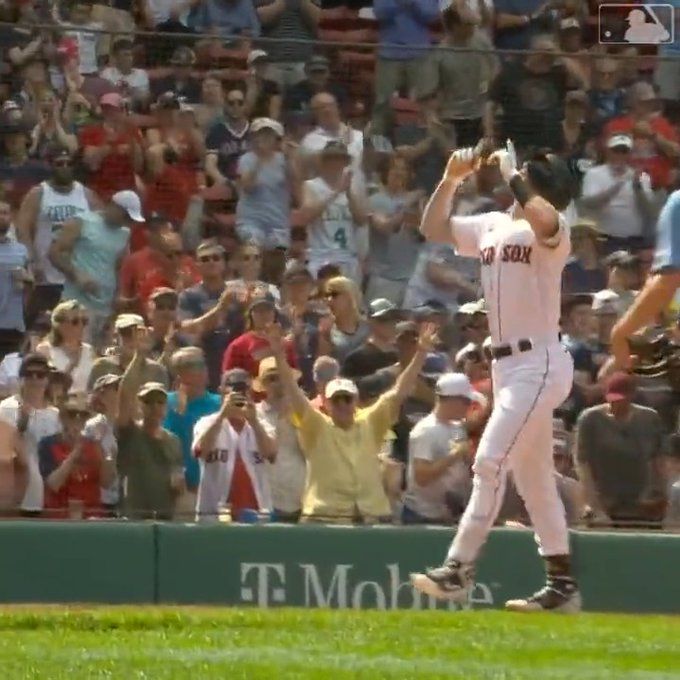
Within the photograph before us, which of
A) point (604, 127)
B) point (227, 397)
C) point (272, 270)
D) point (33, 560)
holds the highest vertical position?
point (604, 127)

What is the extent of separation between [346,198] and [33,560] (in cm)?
319

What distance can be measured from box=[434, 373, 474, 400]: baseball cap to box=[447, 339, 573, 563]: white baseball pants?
7.69 feet

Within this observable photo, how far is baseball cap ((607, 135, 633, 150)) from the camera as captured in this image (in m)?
12.5

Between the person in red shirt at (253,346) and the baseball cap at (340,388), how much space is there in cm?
64

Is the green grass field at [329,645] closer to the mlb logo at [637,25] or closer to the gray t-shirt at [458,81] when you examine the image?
the gray t-shirt at [458,81]

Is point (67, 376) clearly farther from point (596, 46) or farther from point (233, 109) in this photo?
point (596, 46)

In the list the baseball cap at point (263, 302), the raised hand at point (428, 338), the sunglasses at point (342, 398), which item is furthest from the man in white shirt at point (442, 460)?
the baseball cap at point (263, 302)

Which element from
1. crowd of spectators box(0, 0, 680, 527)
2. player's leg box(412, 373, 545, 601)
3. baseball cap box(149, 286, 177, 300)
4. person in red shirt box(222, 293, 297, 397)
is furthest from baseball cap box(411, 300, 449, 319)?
player's leg box(412, 373, 545, 601)

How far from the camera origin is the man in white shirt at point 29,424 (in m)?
10.6

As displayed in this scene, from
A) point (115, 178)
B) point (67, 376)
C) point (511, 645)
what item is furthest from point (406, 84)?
point (511, 645)

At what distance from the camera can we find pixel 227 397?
1085 centimetres

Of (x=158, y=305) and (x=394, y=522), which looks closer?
(x=394, y=522)

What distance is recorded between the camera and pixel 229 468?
1083 centimetres

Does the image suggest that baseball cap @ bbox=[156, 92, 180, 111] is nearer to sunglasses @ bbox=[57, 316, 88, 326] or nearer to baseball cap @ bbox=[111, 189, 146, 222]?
baseball cap @ bbox=[111, 189, 146, 222]
